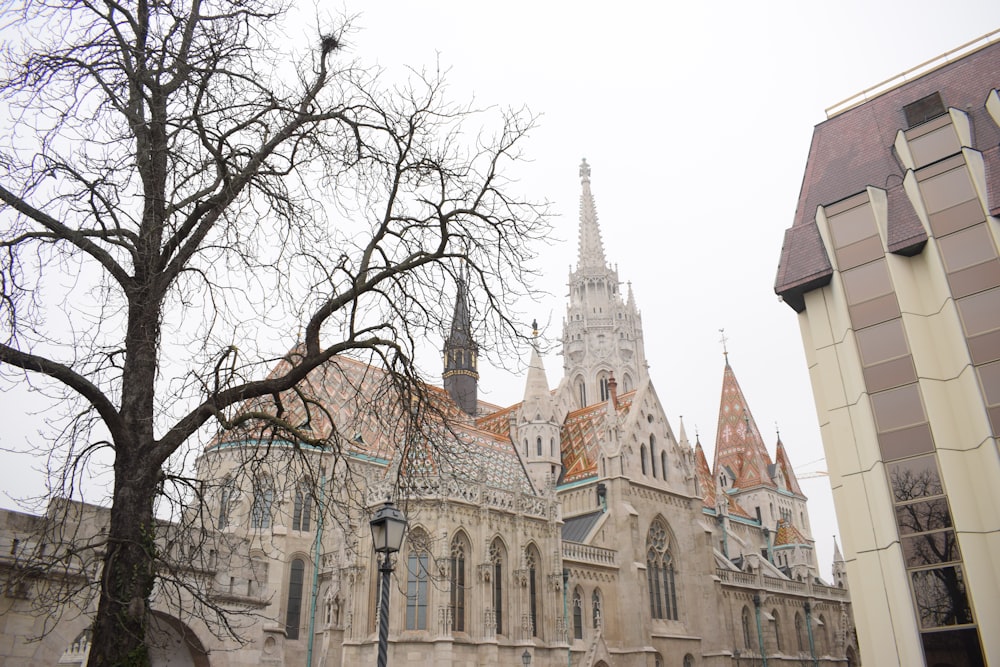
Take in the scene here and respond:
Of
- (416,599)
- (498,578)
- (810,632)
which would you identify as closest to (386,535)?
(416,599)

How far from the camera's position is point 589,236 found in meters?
64.5

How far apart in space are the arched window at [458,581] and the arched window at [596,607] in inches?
275

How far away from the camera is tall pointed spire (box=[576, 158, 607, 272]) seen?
63.2 metres

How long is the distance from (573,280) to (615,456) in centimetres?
3375

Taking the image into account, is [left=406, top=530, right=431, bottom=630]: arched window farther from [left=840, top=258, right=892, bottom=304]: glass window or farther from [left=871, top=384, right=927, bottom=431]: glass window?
[left=840, top=258, right=892, bottom=304]: glass window

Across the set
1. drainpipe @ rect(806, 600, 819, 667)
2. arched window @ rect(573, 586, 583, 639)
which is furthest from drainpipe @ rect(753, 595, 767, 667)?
arched window @ rect(573, 586, 583, 639)

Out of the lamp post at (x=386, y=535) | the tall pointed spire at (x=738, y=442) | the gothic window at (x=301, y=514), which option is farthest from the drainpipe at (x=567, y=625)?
the tall pointed spire at (x=738, y=442)

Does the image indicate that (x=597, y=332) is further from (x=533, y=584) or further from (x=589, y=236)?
(x=533, y=584)

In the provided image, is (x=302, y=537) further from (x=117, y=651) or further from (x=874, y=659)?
(x=117, y=651)

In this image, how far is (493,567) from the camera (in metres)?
23.0

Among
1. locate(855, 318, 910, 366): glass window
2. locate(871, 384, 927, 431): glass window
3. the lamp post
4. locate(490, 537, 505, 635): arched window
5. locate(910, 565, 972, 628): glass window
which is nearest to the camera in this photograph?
the lamp post

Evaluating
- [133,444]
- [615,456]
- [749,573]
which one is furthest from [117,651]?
[749,573]

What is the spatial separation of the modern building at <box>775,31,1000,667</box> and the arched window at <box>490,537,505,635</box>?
10.2 m

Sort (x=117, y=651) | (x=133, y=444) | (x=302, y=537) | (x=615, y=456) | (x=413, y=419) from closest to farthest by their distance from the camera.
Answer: (x=117, y=651) → (x=133, y=444) → (x=413, y=419) → (x=302, y=537) → (x=615, y=456)
